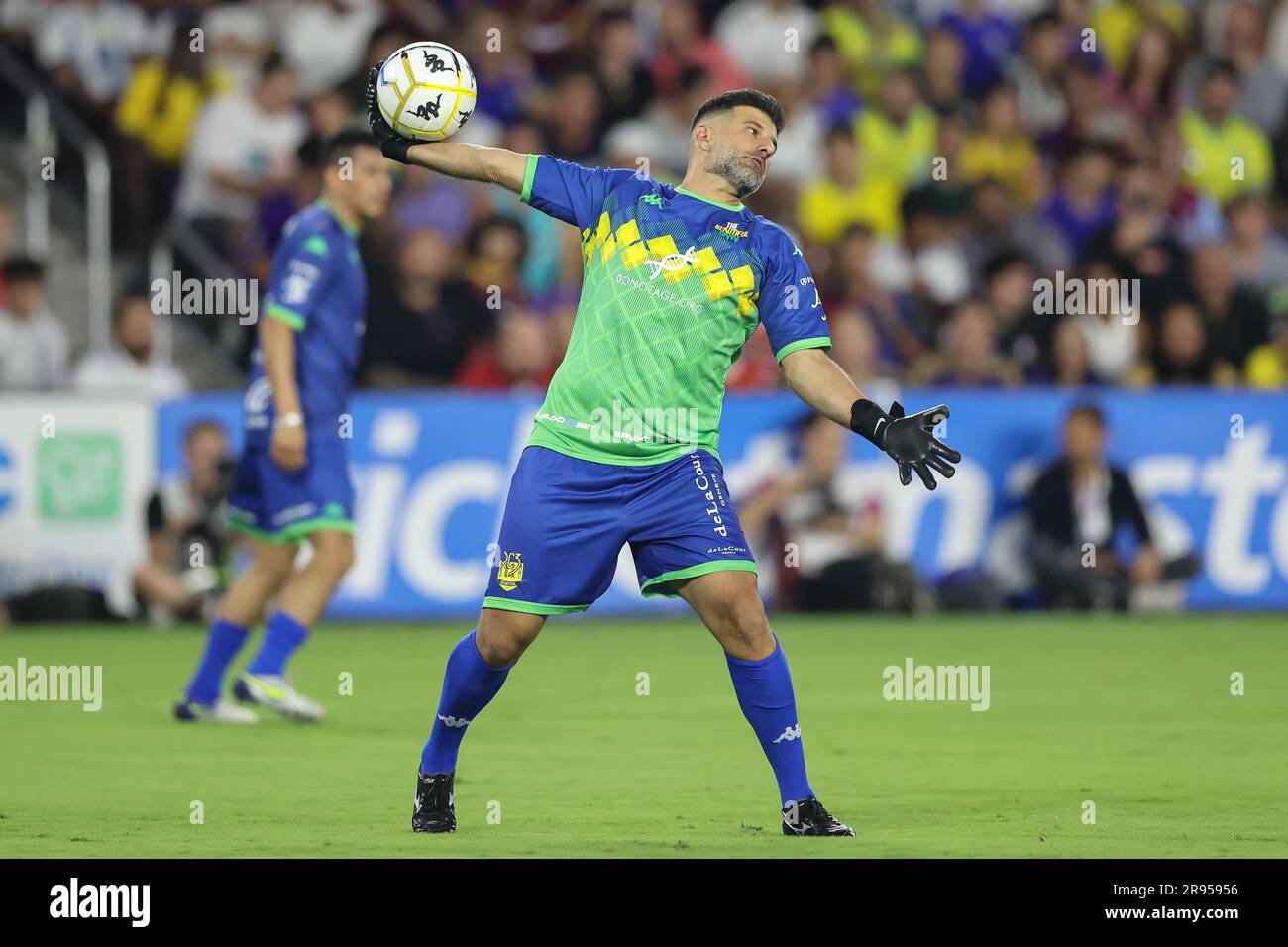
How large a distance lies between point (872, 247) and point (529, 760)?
9688 mm

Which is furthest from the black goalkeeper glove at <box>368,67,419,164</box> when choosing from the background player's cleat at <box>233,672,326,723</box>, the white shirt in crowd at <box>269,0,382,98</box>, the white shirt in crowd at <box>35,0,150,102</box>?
the white shirt in crowd at <box>35,0,150,102</box>

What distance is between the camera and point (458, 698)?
302 inches

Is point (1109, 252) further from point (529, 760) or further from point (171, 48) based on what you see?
point (529, 760)

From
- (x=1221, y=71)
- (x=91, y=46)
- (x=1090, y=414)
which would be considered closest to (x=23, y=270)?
(x=91, y=46)

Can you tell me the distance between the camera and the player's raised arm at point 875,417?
23.2 feet

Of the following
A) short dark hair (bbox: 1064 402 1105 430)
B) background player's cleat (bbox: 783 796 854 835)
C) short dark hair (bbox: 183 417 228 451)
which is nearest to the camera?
background player's cleat (bbox: 783 796 854 835)

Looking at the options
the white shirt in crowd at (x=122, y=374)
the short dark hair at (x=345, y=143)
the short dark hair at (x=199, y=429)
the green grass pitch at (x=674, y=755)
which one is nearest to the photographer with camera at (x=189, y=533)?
the short dark hair at (x=199, y=429)

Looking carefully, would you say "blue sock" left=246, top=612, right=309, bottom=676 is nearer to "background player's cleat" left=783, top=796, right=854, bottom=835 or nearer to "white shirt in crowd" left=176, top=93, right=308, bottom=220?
"background player's cleat" left=783, top=796, right=854, bottom=835

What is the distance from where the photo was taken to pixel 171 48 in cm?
1847

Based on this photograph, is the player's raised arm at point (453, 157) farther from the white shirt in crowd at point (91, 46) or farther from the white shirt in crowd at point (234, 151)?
the white shirt in crowd at point (91, 46)

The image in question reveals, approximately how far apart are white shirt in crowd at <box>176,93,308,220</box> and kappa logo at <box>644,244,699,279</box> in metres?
10.7

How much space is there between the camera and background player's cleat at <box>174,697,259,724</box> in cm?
1105

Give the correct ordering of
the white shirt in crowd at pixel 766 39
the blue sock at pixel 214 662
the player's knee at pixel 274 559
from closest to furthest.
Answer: the blue sock at pixel 214 662 → the player's knee at pixel 274 559 → the white shirt in crowd at pixel 766 39

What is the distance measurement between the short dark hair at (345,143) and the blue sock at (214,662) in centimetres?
244
